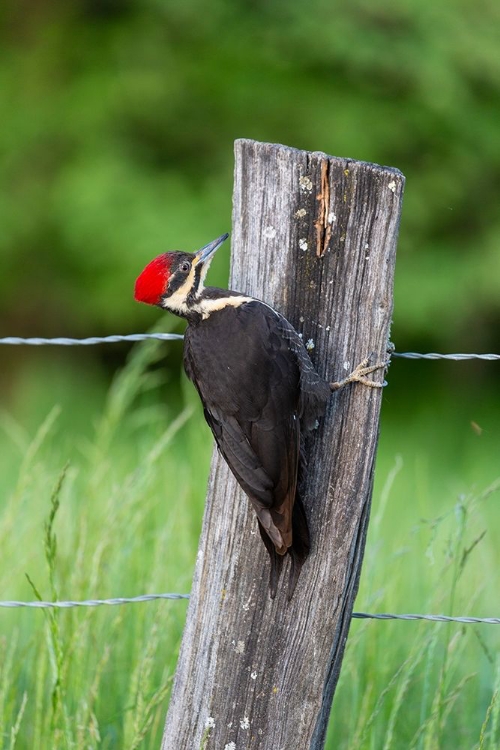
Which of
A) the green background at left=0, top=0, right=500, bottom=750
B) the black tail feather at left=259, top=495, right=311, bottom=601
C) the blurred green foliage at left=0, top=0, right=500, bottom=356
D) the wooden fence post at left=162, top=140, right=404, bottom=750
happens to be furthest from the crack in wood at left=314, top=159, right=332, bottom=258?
the blurred green foliage at left=0, top=0, right=500, bottom=356

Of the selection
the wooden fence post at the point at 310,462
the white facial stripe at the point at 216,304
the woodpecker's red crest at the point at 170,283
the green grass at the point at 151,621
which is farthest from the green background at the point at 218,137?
the wooden fence post at the point at 310,462

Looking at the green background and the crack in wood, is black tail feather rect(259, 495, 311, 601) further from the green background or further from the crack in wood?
the green background

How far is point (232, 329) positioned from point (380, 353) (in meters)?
0.40

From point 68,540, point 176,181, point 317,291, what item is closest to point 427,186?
point 176,181

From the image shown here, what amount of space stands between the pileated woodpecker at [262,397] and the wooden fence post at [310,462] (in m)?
0.03

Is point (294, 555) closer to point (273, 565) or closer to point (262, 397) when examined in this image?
point (273, 565)

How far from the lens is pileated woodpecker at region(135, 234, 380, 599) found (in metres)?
1.83

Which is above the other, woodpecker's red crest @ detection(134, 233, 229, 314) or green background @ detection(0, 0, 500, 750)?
green background @ detection(0, 0, 500, 750)

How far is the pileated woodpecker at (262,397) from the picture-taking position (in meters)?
1.83

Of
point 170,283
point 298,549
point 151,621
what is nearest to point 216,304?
point 170,283

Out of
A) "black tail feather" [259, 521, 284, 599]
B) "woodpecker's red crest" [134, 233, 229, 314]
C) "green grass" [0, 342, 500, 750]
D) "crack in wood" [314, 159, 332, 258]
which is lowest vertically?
"green grass" [0, 342, 500, 750]

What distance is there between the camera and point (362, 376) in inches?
71.4

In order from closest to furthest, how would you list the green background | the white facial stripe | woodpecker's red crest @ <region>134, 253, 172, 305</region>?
the white facial stripe < woodpecker's red crest @ <region>134, 253, 172, 305</region> < the green background

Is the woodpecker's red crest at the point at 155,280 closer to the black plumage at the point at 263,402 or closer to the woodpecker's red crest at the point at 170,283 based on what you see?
the woodpecker's red crest at the point at 170,283
